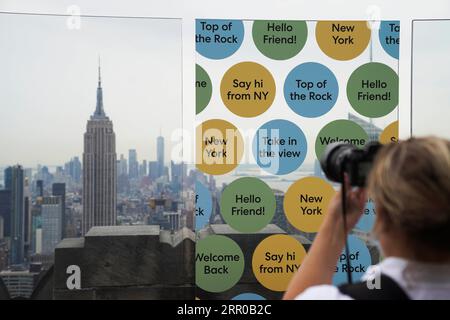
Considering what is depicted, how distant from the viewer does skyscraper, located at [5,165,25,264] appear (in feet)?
5.66

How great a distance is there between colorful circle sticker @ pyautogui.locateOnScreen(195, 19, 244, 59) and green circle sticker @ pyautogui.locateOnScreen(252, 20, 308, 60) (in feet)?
0.23

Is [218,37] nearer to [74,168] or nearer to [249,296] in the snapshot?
[74,168]

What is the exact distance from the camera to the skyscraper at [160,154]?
1778mm

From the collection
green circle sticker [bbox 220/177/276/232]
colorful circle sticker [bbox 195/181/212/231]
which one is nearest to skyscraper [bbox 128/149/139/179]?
colorful circle sticker [bbox 195/181/212/231]

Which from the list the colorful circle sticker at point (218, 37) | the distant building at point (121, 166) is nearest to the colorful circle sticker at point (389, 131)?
the colorful circle sticker at point (218, 37)

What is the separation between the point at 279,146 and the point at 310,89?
252 mm

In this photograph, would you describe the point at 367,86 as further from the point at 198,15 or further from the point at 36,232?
the point at 36,232

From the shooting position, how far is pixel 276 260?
1787 millimetres

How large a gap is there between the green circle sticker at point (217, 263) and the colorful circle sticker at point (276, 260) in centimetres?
7

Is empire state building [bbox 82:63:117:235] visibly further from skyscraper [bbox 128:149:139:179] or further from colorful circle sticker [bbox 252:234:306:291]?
colorful circle sticker [bbox 252:234:306:291]

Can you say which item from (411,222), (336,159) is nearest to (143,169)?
(336,159)

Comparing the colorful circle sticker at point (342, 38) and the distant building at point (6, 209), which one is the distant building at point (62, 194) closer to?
the distant building at point (6, 209)

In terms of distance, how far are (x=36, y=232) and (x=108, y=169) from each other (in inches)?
13.9

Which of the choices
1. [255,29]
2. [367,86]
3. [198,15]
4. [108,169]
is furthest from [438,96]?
[108,169]
